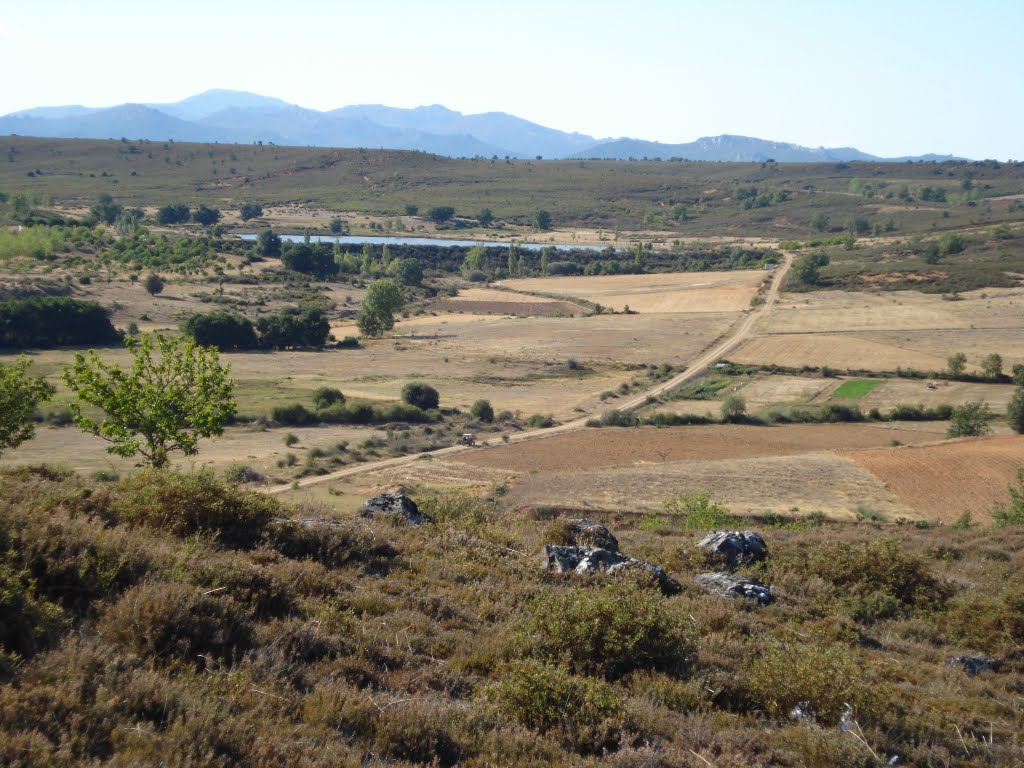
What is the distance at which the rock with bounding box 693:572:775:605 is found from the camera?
1246 cm

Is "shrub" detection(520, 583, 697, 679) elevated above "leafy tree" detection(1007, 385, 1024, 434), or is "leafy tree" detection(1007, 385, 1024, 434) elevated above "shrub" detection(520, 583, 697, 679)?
"shrub" detection(520, 583, 697, 679)

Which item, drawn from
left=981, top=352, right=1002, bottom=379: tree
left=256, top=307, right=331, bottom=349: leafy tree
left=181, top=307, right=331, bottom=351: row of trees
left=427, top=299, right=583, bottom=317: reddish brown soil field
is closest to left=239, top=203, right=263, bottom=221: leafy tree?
left=427, top=299, right=583, bottom=317: reddish brown soil field

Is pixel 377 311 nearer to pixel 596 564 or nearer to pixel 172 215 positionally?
pixel 596 564

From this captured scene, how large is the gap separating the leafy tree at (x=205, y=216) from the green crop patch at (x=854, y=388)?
5385 inches

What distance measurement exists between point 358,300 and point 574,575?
103m

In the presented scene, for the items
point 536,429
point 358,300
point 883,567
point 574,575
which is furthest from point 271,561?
point 358,300

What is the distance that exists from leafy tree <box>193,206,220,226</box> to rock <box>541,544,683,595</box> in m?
170

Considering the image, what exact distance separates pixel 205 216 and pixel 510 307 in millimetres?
89805

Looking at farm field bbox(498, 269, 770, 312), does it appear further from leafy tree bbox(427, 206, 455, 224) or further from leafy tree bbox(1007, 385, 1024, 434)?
leafy tree bbox(427, 206, 455, 224)

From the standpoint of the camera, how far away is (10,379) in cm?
1872

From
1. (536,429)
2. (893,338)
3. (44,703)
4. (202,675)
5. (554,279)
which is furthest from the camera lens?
(554,279)

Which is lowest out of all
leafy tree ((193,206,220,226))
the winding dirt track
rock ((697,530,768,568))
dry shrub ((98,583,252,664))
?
the winding dirt track

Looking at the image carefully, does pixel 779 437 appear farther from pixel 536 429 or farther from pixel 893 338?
pixel 893 338

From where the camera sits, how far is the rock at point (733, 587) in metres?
12.5
